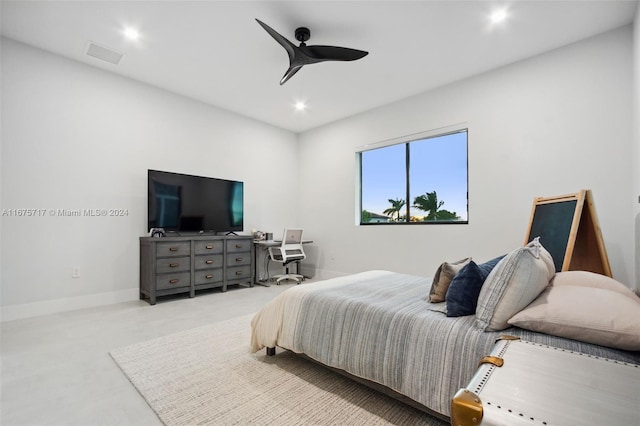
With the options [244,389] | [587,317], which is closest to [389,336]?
[587,317]

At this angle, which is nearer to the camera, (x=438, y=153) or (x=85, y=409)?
(x=85, y=409)

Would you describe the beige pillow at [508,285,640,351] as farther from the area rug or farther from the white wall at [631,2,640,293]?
the white wall at [631,2,640,293]

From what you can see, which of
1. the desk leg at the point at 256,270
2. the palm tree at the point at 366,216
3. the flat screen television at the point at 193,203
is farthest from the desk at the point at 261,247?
the palm tree at the point at 366,216

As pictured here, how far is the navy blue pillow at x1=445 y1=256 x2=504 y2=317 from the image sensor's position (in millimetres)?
1551

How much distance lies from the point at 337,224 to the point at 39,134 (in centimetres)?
416

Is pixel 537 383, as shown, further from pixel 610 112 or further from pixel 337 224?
pixel 337 224

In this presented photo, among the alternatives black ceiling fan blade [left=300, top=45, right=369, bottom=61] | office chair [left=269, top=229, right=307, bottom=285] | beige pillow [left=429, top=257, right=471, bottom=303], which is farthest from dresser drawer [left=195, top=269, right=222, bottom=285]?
beige pillow [left=429, top=257, right=471, bottom=303]

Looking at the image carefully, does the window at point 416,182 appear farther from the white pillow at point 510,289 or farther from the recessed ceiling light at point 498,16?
the white pillow at point 510,289

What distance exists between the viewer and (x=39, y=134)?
336 cm

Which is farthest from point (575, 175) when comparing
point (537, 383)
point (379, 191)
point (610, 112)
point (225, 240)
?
point (225, 240)

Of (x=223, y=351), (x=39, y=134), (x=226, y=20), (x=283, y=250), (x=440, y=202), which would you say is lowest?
(x=223, y=351)

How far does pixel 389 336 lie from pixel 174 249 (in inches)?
128

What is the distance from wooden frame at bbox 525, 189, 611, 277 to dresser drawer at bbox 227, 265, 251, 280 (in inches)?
150

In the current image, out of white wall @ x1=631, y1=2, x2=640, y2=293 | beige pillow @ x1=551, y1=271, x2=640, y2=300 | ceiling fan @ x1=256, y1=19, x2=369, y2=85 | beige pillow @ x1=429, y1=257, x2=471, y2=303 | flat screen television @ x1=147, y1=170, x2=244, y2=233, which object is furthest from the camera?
flat screen television @ x1=147, y1=170, x2=244, y2=233
